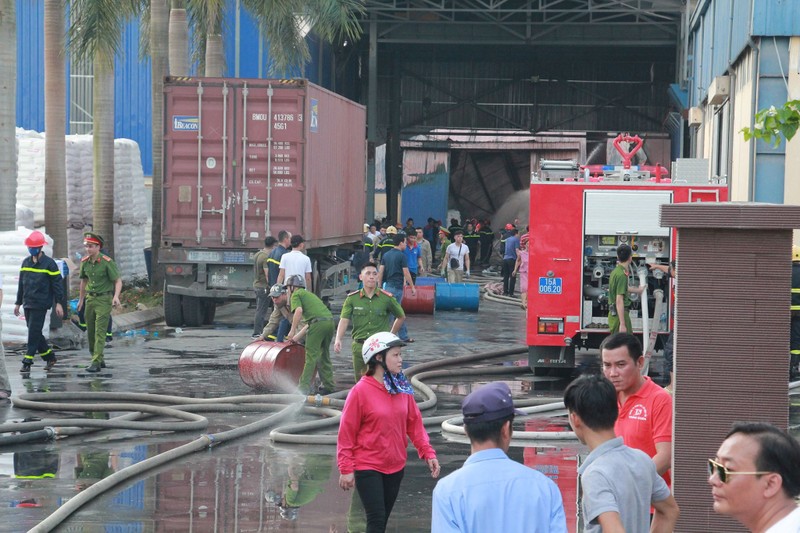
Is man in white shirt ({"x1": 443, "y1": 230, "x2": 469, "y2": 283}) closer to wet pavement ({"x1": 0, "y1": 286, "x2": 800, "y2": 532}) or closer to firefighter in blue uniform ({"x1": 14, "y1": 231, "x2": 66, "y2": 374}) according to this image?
wet pavement ({"x1": 0, "y1": 286, "x2": 800, "y2": 532})

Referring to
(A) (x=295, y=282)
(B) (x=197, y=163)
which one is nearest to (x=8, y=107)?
Result: (B) (x=197, y=163)

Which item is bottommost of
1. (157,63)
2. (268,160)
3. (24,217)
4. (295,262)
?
(295,262)

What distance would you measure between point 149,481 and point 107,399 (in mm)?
3354

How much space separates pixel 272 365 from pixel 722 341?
8.35 meters

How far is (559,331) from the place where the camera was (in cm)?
1556

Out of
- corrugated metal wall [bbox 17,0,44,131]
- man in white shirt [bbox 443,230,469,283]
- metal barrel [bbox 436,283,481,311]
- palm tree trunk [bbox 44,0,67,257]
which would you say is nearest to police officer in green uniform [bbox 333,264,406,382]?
palm tree trunk [bbox 44,0,67,257]

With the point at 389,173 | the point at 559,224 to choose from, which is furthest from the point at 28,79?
the point at 559,224

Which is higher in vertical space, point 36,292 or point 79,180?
point 79,180

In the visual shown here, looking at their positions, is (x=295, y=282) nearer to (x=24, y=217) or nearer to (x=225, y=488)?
(x=225, y=488)

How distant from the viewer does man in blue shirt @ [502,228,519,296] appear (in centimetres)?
2978

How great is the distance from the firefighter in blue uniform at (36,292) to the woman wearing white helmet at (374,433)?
33.4 feet

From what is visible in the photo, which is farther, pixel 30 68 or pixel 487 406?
pixel 30 68

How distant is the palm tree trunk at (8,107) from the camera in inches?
816

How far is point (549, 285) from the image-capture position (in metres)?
15.4
